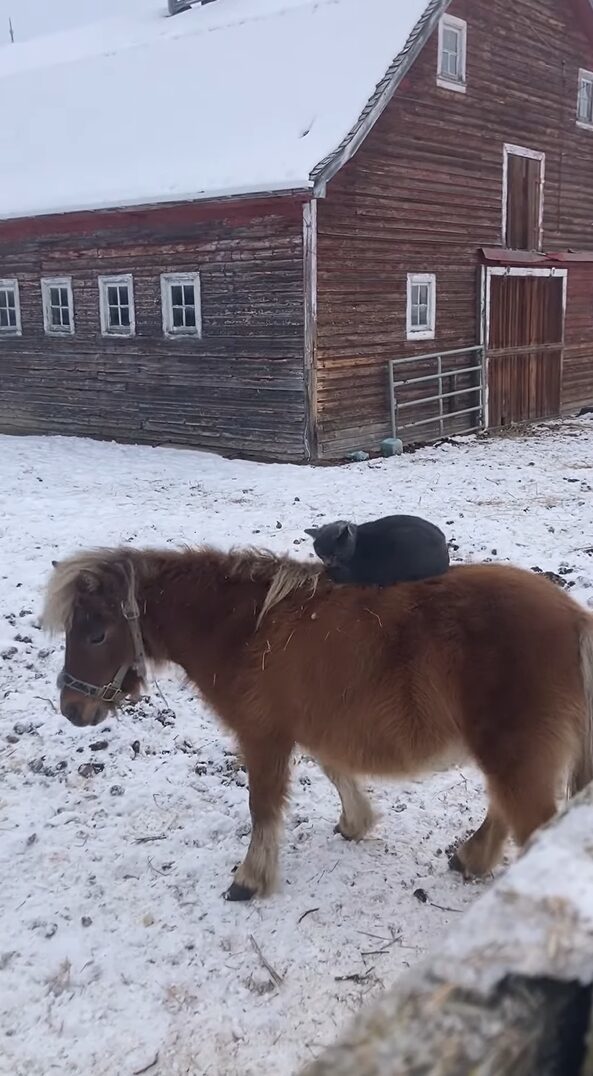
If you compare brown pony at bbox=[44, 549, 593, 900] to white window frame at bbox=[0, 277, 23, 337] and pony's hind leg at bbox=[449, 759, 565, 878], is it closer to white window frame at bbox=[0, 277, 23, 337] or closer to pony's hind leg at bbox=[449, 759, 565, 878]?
pony's hind leg at bbox=[449, 759, 565, 878]

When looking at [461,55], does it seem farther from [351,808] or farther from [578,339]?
[351,808]

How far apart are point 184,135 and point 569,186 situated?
338 inches

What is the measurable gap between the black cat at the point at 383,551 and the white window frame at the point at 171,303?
11.3 m

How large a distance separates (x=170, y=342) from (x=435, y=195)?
5.32m

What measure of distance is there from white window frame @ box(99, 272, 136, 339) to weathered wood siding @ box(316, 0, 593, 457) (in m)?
3.87

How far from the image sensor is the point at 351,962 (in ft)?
10.7

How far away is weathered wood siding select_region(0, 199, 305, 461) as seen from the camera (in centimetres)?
1311

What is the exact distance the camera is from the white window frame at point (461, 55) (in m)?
14.5

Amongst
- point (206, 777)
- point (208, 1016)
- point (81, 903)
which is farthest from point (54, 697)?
point (208, 1016)

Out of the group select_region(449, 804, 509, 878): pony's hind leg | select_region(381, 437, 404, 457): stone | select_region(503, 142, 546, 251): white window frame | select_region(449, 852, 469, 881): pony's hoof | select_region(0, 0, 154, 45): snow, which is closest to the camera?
select_region(449, 804, 509, 878): pony's hind leg

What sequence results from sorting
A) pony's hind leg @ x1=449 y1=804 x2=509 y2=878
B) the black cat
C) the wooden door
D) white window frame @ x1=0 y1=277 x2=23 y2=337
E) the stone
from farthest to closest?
white window frame @ x1=0 y1=277 x2=23 y2=337 < the wooden door < the stone < pony's hind leg @ x1=449 y1=804 x2=509 y2=878 < the black cat

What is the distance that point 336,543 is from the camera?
351 centimetres

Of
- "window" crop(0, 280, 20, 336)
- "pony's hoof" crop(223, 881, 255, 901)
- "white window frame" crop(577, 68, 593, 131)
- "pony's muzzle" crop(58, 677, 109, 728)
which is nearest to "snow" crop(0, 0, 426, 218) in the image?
"window" crop(0, 280, 20, 336)

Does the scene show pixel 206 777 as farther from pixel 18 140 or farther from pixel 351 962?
pixel 18 140
